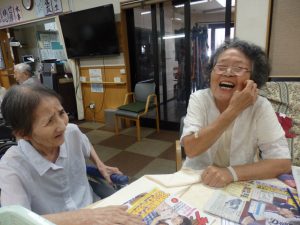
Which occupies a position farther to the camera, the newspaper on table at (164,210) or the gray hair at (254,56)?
the gray hair at (254,56)

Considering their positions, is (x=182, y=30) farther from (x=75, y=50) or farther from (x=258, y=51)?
(x=258, y=51)

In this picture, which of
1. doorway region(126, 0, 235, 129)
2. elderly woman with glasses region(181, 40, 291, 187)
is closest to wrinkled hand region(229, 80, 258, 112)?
elderly woman with glasses region(181, 40, 291, 187)

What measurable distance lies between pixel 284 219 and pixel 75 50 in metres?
4.17

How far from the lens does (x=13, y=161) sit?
862 mm

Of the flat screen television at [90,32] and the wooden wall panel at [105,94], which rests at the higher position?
the flat screen television at [90,32]

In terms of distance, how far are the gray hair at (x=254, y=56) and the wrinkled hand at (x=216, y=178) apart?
550mm

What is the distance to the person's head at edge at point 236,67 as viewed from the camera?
1.12 meters

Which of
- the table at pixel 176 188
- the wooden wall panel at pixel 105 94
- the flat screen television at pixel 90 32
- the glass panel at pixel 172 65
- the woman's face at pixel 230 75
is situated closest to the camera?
the table at pixel 176 188

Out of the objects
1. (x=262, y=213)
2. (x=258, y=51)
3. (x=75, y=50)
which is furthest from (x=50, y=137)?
(x=75, y=50)

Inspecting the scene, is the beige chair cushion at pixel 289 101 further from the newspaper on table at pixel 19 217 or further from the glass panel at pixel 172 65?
the glass panel at pixel 172 65

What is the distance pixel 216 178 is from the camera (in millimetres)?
882

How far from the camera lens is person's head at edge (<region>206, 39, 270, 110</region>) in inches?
43.9

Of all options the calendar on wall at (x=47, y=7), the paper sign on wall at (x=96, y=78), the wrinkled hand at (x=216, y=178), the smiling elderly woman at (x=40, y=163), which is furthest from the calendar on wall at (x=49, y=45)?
the wrinkled hand at (x=216, y=178)

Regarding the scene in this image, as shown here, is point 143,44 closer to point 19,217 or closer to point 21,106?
point 21,106
